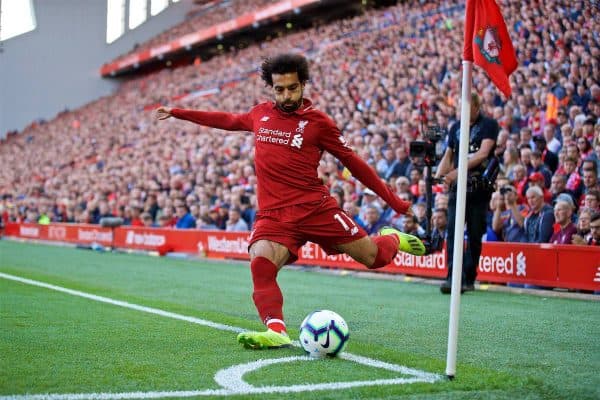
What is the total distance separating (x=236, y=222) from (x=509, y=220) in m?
6.89

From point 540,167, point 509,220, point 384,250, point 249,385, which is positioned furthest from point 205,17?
point 249,385

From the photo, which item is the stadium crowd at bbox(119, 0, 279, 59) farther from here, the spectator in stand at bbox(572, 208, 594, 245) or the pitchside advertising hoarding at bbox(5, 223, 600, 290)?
the spectator in stand at bbox(572, 208, 594, 245)

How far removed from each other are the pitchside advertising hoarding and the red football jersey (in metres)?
4.41

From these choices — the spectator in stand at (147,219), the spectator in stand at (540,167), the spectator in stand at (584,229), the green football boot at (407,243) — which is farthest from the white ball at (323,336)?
the spectator in stand at (147,219)

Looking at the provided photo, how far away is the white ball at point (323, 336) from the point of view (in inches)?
202

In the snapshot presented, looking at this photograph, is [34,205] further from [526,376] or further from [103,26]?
[526,376]

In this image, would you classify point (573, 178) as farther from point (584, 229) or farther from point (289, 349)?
point (289, 349)

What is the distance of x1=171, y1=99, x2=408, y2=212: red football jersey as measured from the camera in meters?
5.78

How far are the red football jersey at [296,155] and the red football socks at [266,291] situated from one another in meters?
0.44

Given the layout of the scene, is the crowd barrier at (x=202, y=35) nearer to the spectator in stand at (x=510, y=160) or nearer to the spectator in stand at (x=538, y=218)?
the spectator in stand at (x=510, y=160)

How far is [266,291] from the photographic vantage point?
5.71 meters

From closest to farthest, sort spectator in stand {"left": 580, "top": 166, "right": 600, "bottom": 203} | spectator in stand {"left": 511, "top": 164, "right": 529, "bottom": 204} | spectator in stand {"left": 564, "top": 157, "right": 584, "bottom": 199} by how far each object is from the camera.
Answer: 1. spectator in stand {"left": 580, "top": 166, "right": 600, "bottom": 203}
2. spectator in stand {"left": 564, "top": 157, "right": 584, "bottom": 199}
3. spectator in stand {"left": 511, "top": 164, "right": 529, "bottom": 204}

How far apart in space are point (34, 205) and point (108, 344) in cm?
2563

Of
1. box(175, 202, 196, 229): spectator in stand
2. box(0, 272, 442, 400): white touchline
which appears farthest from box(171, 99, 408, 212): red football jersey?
box(175, 202, 196, 229): spectator in stand
